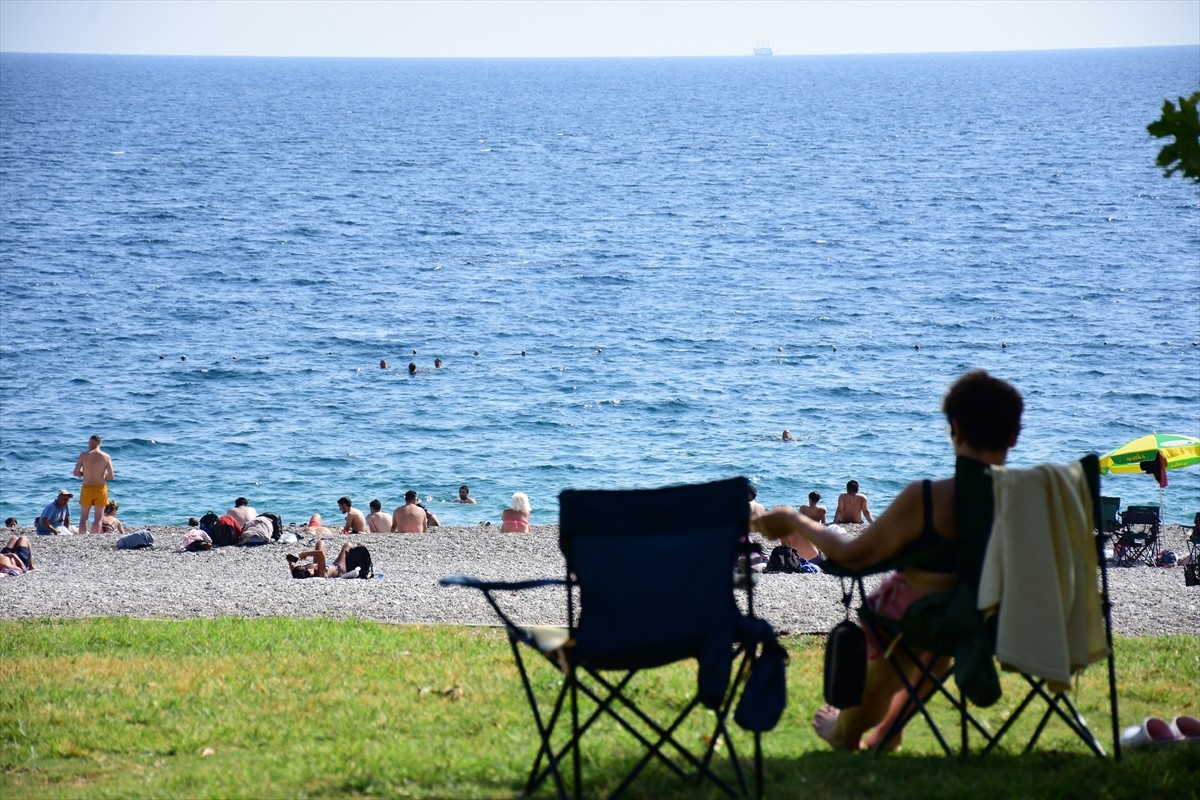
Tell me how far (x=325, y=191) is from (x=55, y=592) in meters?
81.8

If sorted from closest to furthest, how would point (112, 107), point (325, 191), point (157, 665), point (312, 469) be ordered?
point (157, 665)
point (312, 469)
point (325, 191)
point (112, 107)

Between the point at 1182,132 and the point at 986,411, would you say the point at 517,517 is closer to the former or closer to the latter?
the point at 986,411

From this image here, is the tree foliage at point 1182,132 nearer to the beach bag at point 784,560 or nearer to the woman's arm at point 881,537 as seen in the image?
the woman's arm at point 881,537

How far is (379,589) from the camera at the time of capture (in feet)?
39.7

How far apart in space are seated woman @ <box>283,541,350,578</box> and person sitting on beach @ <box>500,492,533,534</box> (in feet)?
12.2

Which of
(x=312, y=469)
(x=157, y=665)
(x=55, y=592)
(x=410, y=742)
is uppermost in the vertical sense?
(x=410, y=742)

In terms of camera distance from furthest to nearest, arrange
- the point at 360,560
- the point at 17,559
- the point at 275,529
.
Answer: the point at 275,529 → the point at 17,559 → the point at 360,560

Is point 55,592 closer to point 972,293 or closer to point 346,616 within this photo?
point 346,616

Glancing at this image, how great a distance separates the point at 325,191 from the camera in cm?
9088

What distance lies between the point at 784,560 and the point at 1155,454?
24.6 feet

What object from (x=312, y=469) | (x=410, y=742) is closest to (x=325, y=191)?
(x=312, y=469)

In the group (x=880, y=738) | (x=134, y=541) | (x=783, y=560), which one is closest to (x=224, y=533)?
(x=134, y=541)

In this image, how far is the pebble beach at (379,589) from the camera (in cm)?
1057

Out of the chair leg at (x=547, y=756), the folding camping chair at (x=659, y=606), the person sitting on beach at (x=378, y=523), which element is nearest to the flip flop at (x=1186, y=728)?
the folding camping chair at (x=659, y=606)
